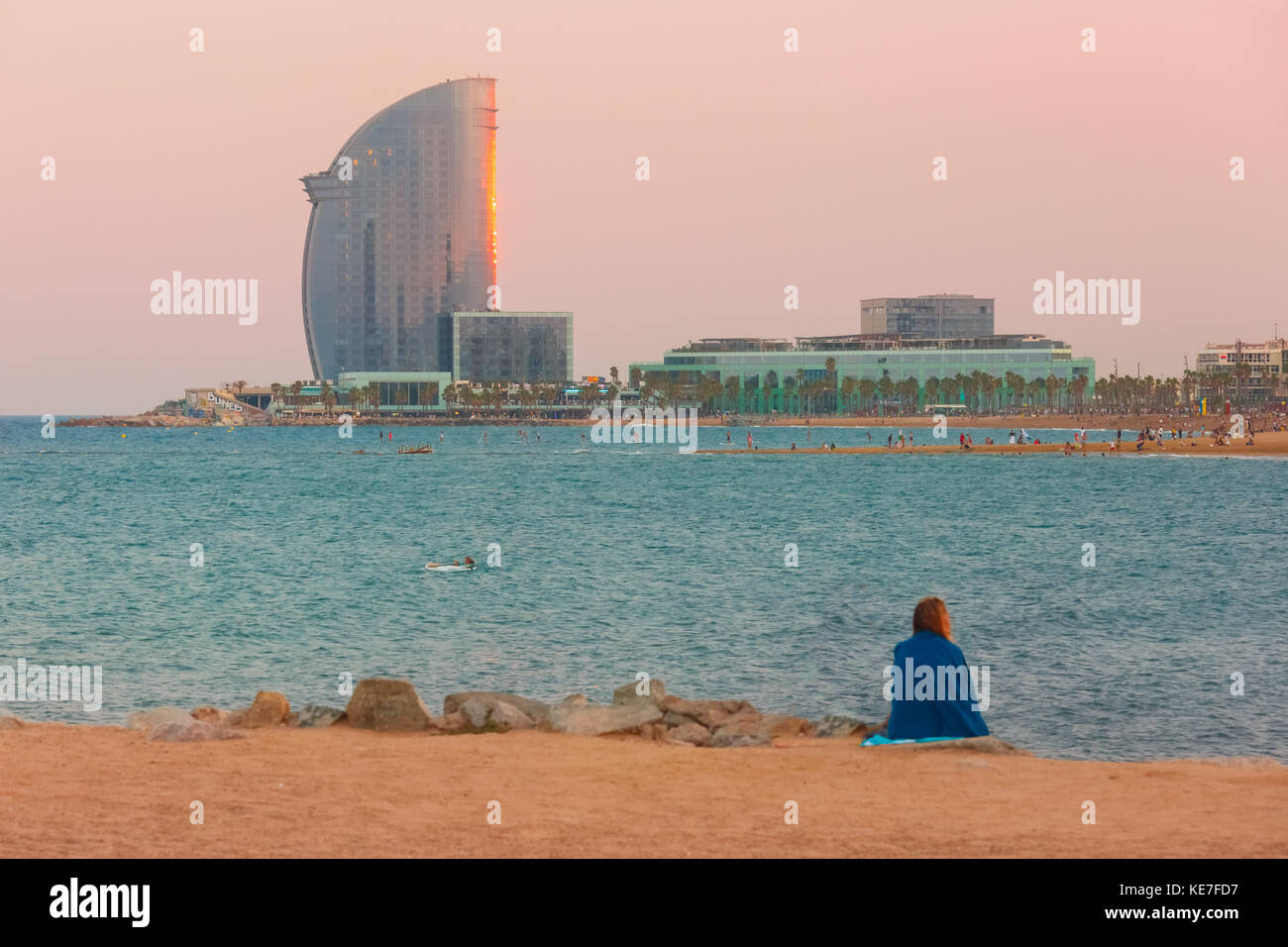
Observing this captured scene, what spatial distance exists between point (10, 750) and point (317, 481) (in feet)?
363

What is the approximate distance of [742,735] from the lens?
750 inches

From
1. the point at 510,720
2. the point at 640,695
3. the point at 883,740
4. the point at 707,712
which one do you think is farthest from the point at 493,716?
the point at 883,740

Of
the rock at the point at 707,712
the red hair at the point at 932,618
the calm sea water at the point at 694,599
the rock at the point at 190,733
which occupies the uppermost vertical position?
the red hair at the point at 932,618

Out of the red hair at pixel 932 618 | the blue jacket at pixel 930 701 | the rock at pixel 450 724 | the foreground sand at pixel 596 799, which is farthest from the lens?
the rock at pixel 450 724

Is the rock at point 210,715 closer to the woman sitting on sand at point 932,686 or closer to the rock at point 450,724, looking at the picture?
the rock at point 450,724

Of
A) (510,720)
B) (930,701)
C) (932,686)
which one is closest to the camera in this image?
(932,686)

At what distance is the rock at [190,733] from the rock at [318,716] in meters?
1.37

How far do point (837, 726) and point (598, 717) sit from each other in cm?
332

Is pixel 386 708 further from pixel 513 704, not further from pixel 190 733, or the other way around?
pixel 190 733

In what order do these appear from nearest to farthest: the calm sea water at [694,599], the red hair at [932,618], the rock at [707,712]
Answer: the red hair at [932,618] < the rock at [707,712] < the calm sea water at [694,599]

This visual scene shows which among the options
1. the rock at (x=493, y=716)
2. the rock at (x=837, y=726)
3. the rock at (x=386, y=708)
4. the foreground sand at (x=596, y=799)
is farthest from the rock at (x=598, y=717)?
the rock at (x=837, y=726)

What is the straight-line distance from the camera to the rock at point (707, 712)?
20.1 metres
